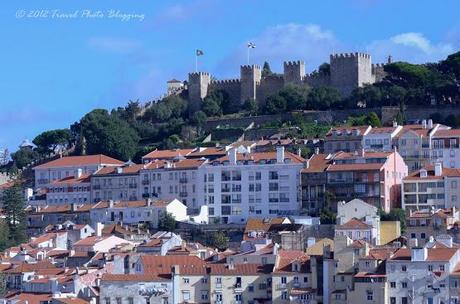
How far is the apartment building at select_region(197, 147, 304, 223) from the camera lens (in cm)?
6806

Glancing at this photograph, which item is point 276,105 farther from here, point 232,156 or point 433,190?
point 433,190

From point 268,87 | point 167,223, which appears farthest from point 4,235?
point 268,87

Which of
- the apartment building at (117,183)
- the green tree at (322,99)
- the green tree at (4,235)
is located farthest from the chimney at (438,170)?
the green tree at (4,235)

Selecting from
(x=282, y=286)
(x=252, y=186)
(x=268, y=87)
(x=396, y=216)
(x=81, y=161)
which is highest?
(x=268, y=87)

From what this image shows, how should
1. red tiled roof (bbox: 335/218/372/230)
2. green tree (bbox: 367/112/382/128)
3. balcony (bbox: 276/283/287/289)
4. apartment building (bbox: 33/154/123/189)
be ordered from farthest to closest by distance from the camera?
apartment building (bbox: 33/154/123/189)
green tree (bbox: 367/112/382/128)
red tiled roof (bbox: 335/218/372/230)
balcony (bbox: 276/283/287/289)

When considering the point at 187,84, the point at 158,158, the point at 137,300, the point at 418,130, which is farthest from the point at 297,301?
the point at 187,84

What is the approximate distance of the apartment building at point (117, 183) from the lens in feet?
242

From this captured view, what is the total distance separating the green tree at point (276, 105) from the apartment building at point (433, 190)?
17253 millimetres

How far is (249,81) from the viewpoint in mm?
87062

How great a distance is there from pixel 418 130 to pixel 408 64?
11541 mm

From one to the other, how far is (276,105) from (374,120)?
716 cm

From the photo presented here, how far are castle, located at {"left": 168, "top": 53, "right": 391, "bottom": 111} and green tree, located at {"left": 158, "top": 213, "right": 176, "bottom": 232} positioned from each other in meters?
18.4

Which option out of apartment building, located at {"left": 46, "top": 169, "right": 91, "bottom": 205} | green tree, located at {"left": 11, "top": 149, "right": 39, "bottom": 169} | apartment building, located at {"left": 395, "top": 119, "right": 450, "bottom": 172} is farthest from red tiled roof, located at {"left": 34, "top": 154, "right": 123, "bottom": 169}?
apartment building, located at {"left": 395, "top": 119, "right": 450, "bottom": 172}

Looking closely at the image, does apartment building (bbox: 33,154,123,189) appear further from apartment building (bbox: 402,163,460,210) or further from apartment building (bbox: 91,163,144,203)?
apartment building (bbox: 402,163,460,210)
